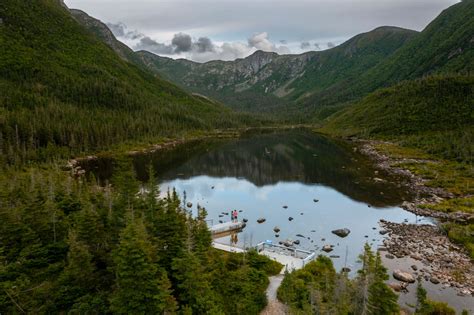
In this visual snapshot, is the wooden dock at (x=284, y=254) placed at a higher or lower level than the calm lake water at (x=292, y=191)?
higher

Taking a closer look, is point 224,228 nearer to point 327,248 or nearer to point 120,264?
point 327,248

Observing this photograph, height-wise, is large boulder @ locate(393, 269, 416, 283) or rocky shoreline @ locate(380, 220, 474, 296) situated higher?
large boulder @ locate(393, 269, 416, 283)

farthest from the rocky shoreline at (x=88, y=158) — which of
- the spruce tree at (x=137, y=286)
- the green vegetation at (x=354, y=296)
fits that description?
the green vegetation at (x=354, y=296)

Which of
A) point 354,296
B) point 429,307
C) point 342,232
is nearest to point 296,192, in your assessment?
point 342,232

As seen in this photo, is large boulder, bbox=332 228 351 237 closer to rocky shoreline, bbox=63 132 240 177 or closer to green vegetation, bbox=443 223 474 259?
green vegetation, bbox=443 223 474 259

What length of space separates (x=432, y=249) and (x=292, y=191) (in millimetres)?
47015

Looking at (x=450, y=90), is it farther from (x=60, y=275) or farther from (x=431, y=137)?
(x=60, y=275)

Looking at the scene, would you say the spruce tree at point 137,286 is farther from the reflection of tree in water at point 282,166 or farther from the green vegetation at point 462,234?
the reflection of tree in water at point 282,166

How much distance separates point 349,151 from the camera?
158m

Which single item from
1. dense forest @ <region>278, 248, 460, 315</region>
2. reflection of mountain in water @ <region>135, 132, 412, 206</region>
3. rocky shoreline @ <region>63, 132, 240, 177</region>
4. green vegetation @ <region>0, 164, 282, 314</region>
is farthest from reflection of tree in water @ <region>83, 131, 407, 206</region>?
green vegetation @ <region>0, 164, 282, 314</region>

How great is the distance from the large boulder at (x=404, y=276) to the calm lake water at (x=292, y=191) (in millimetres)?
6279

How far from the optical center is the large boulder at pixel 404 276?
41.1 meters

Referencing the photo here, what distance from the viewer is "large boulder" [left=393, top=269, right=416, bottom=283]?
1619 inches

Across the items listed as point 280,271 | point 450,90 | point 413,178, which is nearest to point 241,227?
point 280,271
